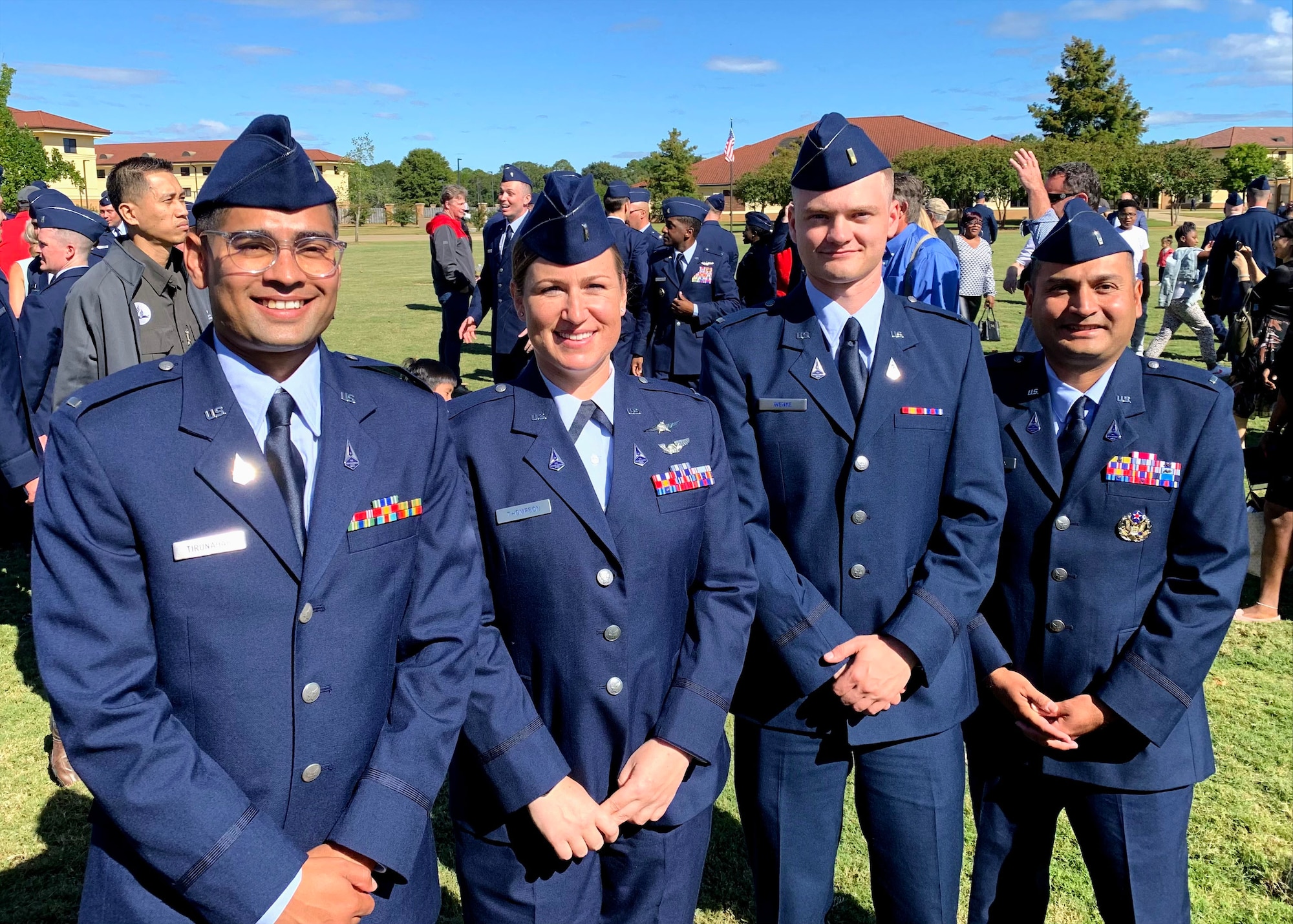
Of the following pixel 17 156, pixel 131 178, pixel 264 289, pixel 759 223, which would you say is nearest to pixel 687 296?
pixel 759 223

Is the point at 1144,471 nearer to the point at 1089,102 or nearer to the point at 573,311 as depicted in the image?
the point at 573,311

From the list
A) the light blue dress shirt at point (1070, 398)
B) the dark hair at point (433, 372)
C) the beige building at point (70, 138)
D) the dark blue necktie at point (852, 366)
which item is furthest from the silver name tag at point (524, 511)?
the beige building at point (70, 138)

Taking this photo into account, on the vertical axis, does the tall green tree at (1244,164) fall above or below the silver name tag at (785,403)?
above

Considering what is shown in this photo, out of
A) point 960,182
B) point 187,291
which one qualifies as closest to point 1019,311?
point 187,291

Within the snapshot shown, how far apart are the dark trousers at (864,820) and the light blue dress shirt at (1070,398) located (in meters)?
0.88

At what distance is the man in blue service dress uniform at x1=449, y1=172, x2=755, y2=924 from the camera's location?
216 cm

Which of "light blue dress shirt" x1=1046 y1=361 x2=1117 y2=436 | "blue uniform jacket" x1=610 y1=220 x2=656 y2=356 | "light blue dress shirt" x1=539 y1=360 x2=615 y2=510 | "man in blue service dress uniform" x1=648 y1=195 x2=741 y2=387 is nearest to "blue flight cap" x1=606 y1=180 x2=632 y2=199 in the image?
"blue uniform jacket" x1=610 y1=220 x2=656 y2=356

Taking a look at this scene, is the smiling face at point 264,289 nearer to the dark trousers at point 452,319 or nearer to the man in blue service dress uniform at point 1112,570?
the man in blue service dress uniform at point 1112,570

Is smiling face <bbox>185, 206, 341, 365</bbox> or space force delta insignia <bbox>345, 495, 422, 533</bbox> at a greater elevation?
smiling face <bbox>185, 206, 341, 365</bbox>

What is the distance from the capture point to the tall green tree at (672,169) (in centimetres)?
7462

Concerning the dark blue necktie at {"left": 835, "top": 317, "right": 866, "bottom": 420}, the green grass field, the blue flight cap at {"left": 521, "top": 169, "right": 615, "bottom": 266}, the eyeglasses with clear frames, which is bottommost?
the green grass field

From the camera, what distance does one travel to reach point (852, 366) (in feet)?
8.30

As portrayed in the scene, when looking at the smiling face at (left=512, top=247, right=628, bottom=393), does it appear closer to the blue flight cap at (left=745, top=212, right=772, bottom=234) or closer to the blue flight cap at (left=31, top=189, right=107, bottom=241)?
the blue flight cap at (left=31, top=189, right=107, bottom=241)

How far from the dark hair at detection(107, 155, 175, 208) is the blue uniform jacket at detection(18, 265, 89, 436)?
743 mm
